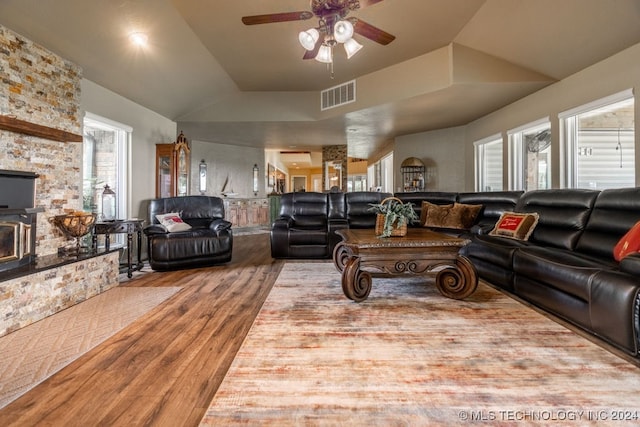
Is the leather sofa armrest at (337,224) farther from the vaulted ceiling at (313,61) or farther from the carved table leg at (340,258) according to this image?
the vaulted ceiling at (313,61)

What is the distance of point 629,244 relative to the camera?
218cm

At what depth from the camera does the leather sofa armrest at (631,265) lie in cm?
182

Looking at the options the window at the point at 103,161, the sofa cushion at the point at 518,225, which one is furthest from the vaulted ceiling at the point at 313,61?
the sofa cushion at the point at 518,225

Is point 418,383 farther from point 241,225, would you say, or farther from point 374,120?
point 241,225

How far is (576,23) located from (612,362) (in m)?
3.29

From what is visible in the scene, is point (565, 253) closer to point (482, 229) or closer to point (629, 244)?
point (629, 244)

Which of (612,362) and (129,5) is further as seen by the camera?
(129,5)

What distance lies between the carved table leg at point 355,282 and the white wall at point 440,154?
489 cm

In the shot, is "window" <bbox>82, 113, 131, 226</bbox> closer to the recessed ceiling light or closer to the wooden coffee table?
the recessed ceiling light

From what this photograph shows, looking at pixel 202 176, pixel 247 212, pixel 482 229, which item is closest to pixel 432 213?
pixel 482 229

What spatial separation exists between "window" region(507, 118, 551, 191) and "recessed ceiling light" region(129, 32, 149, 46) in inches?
215

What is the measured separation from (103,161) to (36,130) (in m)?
1.61

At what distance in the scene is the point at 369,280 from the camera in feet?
8.93

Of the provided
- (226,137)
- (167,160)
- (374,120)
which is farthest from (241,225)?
(374,120)
